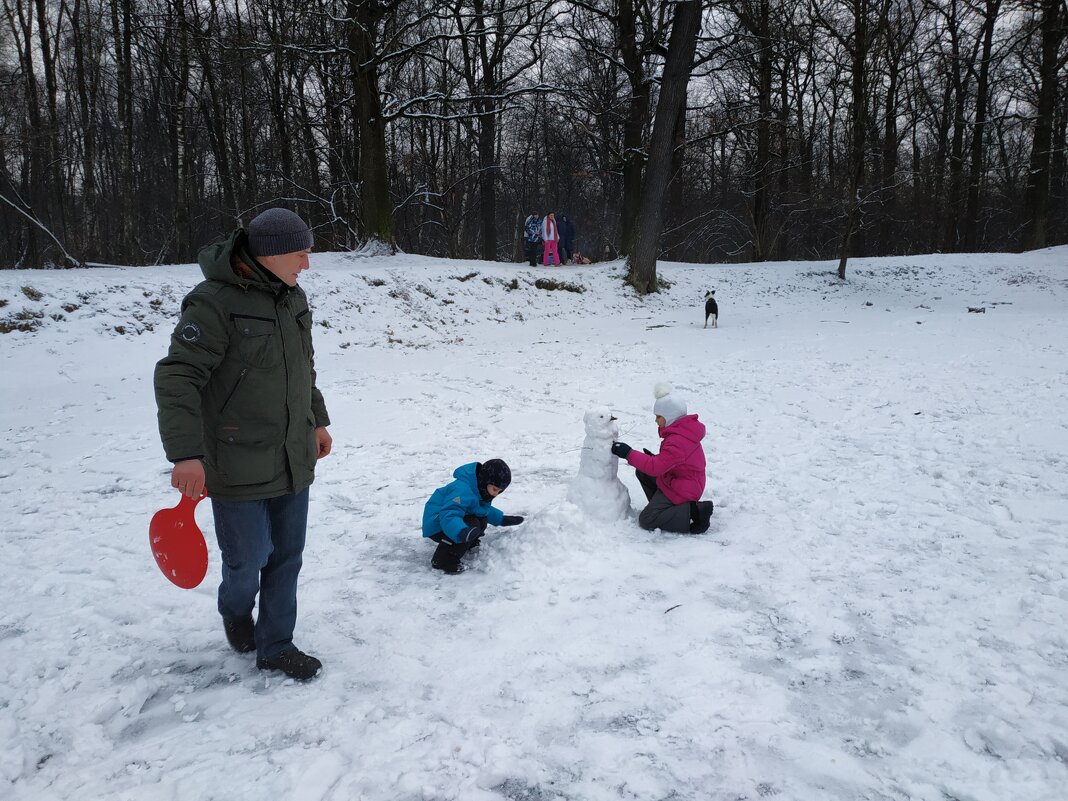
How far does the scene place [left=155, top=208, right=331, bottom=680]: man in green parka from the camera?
7.39 ft

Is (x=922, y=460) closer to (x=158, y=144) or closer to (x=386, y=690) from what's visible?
(x=386, y=690)

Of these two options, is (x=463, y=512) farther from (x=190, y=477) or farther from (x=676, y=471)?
(x=190, y=477)

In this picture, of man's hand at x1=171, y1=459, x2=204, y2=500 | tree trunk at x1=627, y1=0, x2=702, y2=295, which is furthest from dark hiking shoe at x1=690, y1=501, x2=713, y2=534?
tree trunk at x1=627, y1=0, x2=702, y2=295

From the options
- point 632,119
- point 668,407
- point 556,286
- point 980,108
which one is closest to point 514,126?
point 632,119

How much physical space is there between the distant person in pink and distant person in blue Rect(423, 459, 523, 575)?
635 inches

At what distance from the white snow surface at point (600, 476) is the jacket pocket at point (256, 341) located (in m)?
2.22

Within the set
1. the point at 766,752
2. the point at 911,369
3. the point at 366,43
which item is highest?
the point at 366,43

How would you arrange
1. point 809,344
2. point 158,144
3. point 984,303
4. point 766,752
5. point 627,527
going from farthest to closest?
point 158,144 < point 984,303 < point 809,344 < point 627,527 < point 766,752

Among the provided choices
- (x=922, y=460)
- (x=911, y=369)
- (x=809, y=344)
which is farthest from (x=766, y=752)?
(x=809, y=344)

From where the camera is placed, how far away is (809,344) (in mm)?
11820

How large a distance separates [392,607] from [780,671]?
1868 millimetres

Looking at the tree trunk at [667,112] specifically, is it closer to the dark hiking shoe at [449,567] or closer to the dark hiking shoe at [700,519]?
the dark hiking shoe at [700,519]

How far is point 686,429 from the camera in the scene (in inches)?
166

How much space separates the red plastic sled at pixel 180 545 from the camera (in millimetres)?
2518
